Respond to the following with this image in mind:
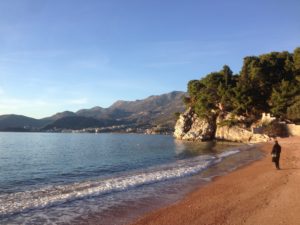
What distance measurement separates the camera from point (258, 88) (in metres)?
81.0

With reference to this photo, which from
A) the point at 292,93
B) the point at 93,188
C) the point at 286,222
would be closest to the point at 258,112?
the point at 292,93

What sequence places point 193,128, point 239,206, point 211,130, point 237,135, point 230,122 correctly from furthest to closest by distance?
point 193,128 < point 211,130 < point 230,122 < point 237,135 < point 239,206

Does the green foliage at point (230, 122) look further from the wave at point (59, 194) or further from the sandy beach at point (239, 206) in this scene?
the sandy beach at point (239, 206)

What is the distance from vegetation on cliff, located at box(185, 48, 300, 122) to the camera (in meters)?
72.1

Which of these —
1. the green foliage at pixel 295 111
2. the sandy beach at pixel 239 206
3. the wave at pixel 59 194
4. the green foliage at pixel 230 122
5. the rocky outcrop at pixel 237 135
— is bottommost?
the wave at pixel 59 194

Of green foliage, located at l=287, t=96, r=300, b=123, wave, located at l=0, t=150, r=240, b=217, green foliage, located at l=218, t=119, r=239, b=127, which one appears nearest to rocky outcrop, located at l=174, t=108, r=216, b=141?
green foliage, located at l=218, t=119, r=239, b=127

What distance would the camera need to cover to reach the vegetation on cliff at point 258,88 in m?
72.1

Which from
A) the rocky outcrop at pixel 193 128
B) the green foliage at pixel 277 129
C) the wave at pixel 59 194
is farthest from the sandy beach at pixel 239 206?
the rocky outcrop at pixel 193 128

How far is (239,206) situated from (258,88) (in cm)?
7198

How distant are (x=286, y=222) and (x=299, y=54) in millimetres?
69129

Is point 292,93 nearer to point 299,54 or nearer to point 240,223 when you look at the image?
point 299,54

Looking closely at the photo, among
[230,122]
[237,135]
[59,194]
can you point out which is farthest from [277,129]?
[59,194]

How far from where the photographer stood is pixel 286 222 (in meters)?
11.1

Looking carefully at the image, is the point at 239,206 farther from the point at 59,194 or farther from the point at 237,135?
the point at 237,135
